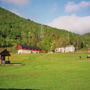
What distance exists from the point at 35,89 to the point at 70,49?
103 metres

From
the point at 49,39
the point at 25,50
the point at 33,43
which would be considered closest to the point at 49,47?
the point at 49,39

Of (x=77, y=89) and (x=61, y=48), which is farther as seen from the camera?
(x=61, y=48)

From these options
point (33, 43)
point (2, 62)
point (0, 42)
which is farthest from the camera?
point (33, 43)

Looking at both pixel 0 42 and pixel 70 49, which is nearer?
pixel 70 49

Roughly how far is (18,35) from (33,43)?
4369 cm

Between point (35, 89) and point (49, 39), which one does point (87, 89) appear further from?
point (49, 39)

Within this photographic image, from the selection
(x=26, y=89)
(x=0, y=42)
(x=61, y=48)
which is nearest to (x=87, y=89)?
(x=26, y=89)

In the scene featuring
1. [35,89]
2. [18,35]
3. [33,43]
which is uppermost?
[18,35]

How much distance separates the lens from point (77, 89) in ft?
41.6

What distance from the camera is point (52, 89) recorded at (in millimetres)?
12977

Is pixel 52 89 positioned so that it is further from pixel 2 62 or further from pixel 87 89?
pixel 2 62

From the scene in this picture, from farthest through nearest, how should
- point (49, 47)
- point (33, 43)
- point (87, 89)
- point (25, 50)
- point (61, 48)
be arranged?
point (33, 43) → point (61, 48) → point (25, 50) → point (49, 47) → point (87, 89)

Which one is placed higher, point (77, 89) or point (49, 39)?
point (49, 39)

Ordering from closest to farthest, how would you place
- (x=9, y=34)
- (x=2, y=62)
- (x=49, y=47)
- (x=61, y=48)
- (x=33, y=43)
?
(x=2, y=62)
(x=49, y=47)
(x=61, y=48)
(x=33, y=43)
(x=9, y=34)
